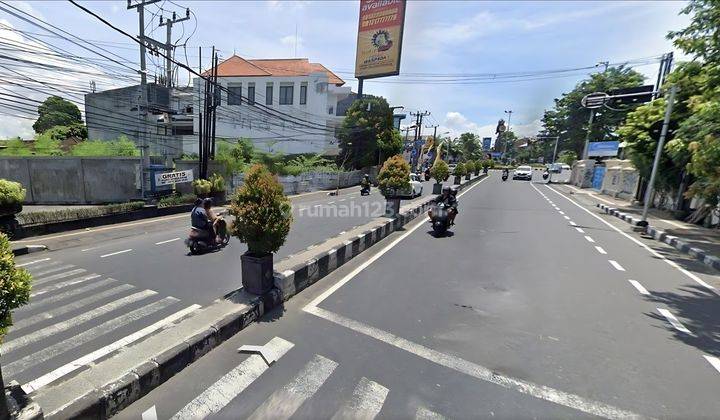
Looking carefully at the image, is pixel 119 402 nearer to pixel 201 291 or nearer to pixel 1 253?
pixel 1 253

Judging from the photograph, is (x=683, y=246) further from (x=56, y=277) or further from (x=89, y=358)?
(x=56, y=277)

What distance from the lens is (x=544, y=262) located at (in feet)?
24.8

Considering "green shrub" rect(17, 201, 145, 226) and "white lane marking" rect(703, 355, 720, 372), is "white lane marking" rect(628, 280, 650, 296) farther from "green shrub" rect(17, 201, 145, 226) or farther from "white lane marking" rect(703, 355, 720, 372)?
"green shrub" rect(17, 201, 145, 226)

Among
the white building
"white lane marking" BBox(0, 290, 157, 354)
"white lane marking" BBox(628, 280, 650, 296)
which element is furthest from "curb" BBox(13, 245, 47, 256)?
the white building

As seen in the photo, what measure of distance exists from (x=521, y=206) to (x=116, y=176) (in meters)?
21.1

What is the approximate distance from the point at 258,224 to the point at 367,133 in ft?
108

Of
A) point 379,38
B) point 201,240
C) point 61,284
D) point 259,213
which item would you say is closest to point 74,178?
point 201,240

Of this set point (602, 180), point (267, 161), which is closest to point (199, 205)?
point (267, 161)

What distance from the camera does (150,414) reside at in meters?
2.79

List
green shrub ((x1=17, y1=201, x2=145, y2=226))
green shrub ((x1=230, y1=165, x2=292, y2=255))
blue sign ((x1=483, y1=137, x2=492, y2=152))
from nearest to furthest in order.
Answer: green shrub ((x1=230, y1=165, x2=292, y2=255)) → green shrub ((x1=17, y1=201, x2=145, y2=226)) → blue sign ((x1=483, y1=137, x2=492, y2=152))

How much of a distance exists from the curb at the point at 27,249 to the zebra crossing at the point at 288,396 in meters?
8.83

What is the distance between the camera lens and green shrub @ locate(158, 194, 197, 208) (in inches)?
603

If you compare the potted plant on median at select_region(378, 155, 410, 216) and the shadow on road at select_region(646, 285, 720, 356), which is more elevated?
the potted plant on median at select_region(378, 155, 410, 216)

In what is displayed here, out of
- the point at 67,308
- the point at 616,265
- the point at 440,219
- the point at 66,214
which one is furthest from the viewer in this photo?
the point at 66,214
